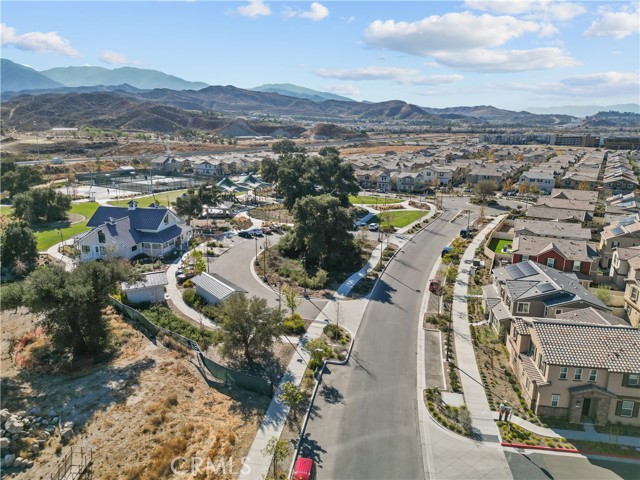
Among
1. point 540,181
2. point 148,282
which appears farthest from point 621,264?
point 540,181

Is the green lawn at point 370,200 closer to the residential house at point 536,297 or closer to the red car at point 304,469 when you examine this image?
the residential house at point 536,297

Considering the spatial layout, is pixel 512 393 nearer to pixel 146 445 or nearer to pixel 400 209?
pixel 146 445

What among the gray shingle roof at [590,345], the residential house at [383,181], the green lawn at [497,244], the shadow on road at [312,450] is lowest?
the shadow on road at [312,450]

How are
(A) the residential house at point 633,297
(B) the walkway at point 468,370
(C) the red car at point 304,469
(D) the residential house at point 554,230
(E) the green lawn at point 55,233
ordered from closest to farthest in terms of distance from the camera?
(C) the red car at point 304,469 → (B) the walkway at point 468,370 → (A) the residential house at point 633,297 → (D) the residential house at point 554,230 → (E) the green lawn at point 55,233

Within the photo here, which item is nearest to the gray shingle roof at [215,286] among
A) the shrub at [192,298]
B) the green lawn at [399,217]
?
the shrub at [192,298]

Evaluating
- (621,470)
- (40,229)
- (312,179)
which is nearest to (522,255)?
(621,470)

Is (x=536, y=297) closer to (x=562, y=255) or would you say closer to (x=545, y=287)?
(x=545, y=287)
